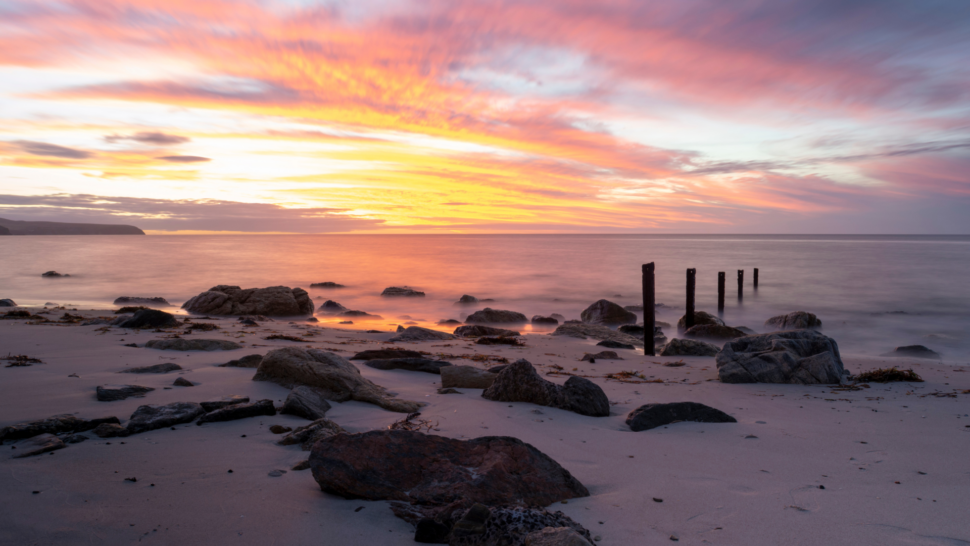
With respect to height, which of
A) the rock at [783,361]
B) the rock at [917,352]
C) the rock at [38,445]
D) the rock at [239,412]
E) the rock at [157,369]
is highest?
the rock at [38,445]

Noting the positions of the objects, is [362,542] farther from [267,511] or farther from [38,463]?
[38,463]

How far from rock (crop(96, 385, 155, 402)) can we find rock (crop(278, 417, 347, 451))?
2.36 meters

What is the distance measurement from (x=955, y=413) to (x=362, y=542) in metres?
7.88

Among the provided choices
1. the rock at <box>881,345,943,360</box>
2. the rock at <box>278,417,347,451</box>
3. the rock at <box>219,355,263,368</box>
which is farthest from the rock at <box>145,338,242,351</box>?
the rock at <box>881,345,943,360</box>

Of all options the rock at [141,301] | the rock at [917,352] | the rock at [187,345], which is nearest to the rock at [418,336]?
the rock at [187,345]

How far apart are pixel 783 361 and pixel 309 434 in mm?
8316

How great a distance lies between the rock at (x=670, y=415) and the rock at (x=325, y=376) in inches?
99.9

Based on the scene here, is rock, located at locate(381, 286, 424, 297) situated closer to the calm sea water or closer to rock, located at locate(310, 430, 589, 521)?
the calm sea water

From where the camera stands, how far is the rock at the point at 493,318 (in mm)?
21297

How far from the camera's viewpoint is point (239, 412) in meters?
5.14

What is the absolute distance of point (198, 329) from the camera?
45.1 feet

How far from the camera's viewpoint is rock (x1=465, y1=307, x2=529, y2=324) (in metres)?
21.3

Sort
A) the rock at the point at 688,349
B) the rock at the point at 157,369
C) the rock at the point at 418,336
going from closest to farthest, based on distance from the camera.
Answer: the rock at the point at 157,369, the rock at the point at 688,349, the rock at the point at 418,336

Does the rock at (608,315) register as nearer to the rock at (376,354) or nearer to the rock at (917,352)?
the rock at (917,352)
